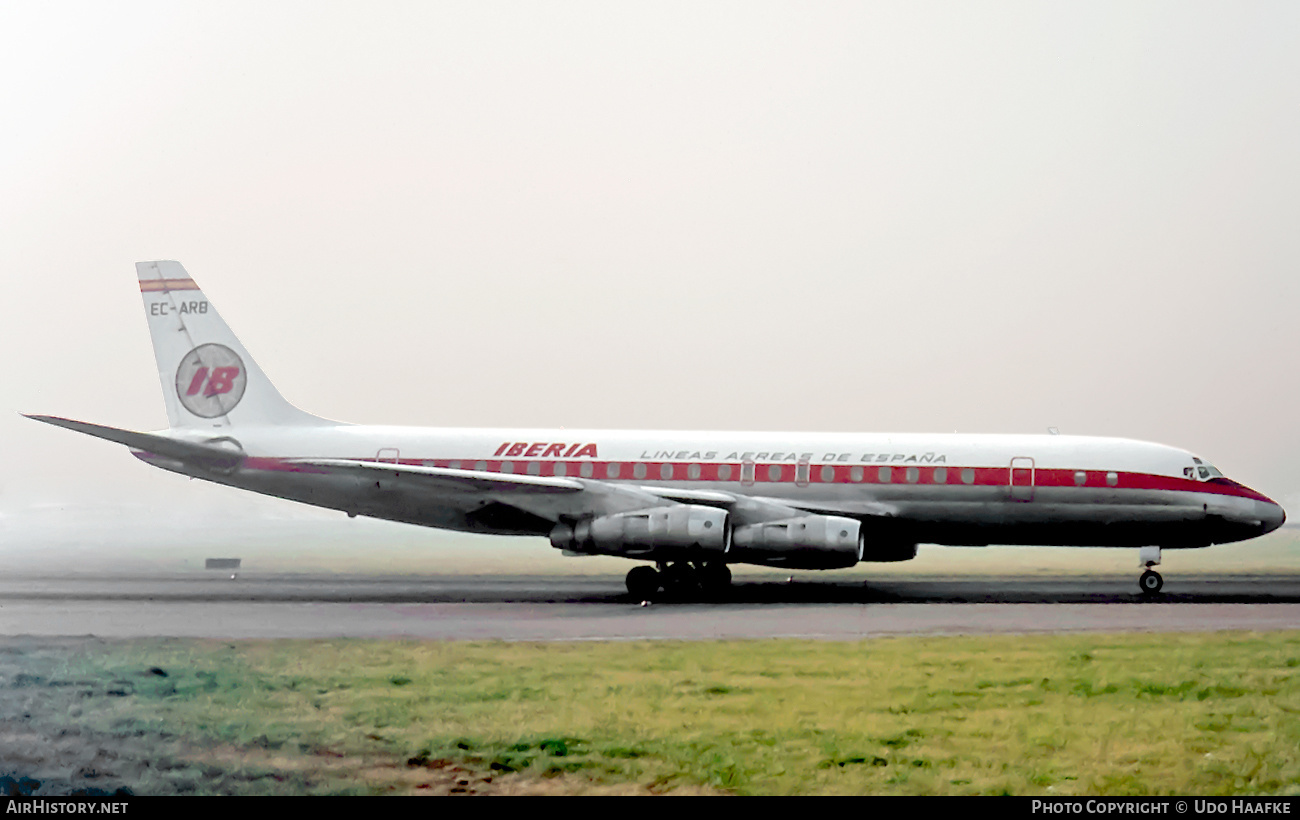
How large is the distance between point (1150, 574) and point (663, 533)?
30.8 feet

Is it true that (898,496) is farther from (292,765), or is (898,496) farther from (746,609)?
(292,765)

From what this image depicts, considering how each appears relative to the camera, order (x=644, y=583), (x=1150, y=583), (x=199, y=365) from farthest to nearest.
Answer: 1. (x=199, y=365)
2. (x=1150, y=583)
3. (x=644, y=583)

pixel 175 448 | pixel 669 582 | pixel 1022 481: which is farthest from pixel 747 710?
pixel 175 448

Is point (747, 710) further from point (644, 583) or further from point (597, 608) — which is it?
point (644, 583)

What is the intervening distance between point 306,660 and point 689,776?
5738 millimetres

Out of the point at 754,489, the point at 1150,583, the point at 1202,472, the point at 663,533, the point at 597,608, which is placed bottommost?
Answer: the point at 597,608

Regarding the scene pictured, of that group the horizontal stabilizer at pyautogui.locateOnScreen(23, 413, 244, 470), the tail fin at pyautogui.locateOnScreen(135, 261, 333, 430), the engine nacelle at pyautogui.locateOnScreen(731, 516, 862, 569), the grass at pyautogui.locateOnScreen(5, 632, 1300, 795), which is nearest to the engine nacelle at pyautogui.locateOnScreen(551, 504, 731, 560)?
the engine nacelle at pyautogui.locateOnScreen(731, 516, 862, 569)

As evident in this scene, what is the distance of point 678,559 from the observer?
19.5 metres

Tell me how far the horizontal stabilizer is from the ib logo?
128 centimetres

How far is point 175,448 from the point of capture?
2295 centimetres

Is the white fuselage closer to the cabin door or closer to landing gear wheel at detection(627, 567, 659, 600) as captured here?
the cabin door

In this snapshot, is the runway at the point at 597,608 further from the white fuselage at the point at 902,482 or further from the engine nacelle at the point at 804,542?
the white fuselage at the point at 902,482

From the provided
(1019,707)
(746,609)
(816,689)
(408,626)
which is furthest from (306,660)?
(746,609)

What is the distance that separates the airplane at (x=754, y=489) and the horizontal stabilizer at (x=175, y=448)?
4cm
